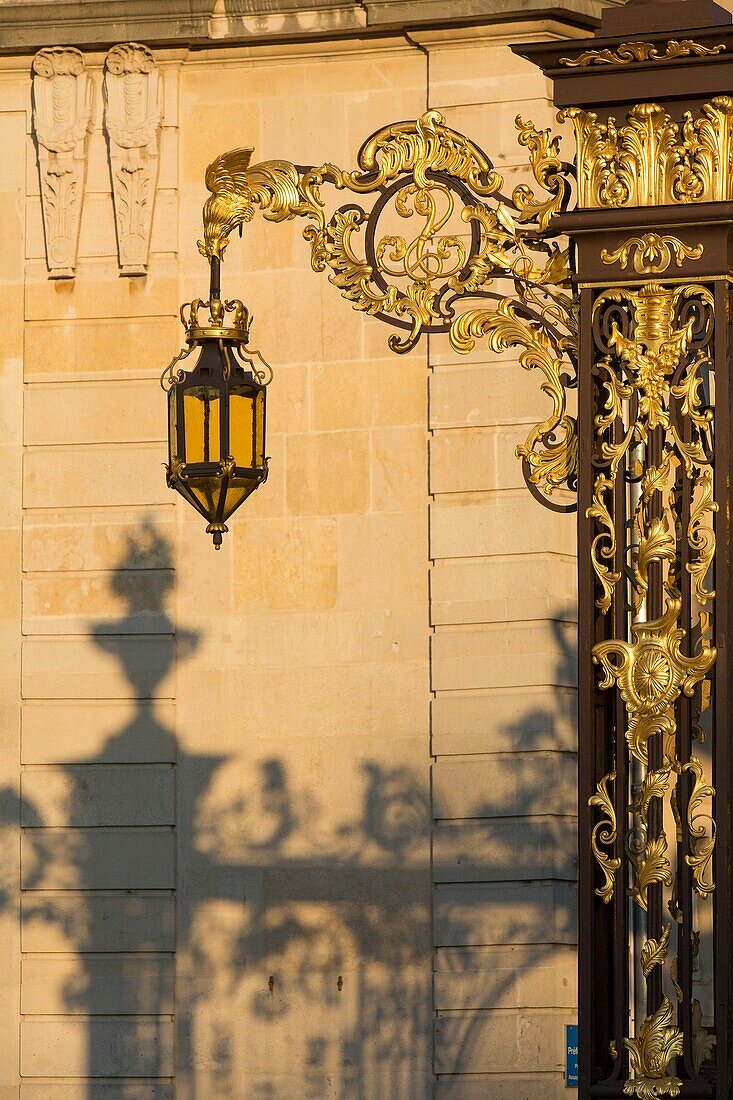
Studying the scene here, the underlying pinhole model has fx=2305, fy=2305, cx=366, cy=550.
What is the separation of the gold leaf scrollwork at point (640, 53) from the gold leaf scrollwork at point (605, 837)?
2.10 m

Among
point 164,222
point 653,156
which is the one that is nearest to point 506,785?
point 164,222

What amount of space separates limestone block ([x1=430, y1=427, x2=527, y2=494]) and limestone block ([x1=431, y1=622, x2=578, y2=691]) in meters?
0.80

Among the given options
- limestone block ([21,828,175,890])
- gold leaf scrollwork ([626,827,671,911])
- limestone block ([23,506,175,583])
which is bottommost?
limestone block ([21,828,175,890])

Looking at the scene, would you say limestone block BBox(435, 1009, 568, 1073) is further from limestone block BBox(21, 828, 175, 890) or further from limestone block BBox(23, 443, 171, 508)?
limestone block BBox(23, 443, 171, 508)

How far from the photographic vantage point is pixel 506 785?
1271 centimetres

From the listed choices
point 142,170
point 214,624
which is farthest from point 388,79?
point 214,624

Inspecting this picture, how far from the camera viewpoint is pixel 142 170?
1352 cm

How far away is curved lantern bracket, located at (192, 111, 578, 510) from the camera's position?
7.13 meters

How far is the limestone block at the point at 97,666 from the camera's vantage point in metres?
13.3

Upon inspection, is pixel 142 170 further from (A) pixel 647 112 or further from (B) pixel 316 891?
(A) pixel 647 112

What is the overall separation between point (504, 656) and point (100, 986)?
2969mm

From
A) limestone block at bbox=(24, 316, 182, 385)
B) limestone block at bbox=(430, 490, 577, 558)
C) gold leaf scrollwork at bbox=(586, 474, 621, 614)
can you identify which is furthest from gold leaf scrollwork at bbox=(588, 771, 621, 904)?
limestone block at bbox=(24, 316, 182, 385)

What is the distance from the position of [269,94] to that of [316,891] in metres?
4.67

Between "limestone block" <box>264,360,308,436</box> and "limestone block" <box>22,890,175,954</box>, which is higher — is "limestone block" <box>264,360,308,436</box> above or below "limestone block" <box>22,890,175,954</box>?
above
